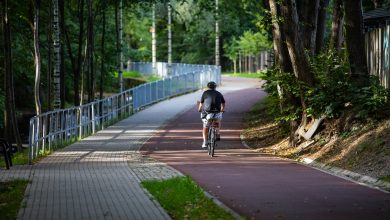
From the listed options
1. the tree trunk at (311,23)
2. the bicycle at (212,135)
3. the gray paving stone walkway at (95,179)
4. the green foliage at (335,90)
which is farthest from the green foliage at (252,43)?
the bicycle at (212,135)

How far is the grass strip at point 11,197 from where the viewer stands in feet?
31.8

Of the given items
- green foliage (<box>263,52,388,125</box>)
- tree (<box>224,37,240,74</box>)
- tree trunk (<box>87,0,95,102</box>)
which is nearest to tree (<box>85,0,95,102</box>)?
tree trunk (<box>87,0,95,102</box>)

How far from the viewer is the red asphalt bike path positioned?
31.2 feet

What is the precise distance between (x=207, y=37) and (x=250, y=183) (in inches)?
2642

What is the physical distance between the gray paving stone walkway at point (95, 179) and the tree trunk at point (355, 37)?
541 cm

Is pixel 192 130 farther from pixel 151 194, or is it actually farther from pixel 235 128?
pixel 151 194

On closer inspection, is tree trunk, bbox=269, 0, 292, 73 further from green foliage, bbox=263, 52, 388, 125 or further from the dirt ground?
the dirt ground

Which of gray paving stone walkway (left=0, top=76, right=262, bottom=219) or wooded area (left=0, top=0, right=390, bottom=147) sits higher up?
wooded area (left=0, top=0, right=390, bottom=147)

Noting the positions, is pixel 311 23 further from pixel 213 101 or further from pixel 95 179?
pixel 95 179

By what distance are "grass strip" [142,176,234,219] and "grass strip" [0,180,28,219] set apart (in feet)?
6.71

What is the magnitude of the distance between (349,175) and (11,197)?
6.13 m

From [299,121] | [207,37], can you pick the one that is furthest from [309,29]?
[207,37]

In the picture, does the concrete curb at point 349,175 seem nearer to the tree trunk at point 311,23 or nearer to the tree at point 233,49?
the tree trunk at point 311,23

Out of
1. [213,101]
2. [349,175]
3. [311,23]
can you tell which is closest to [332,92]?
[213,101]
